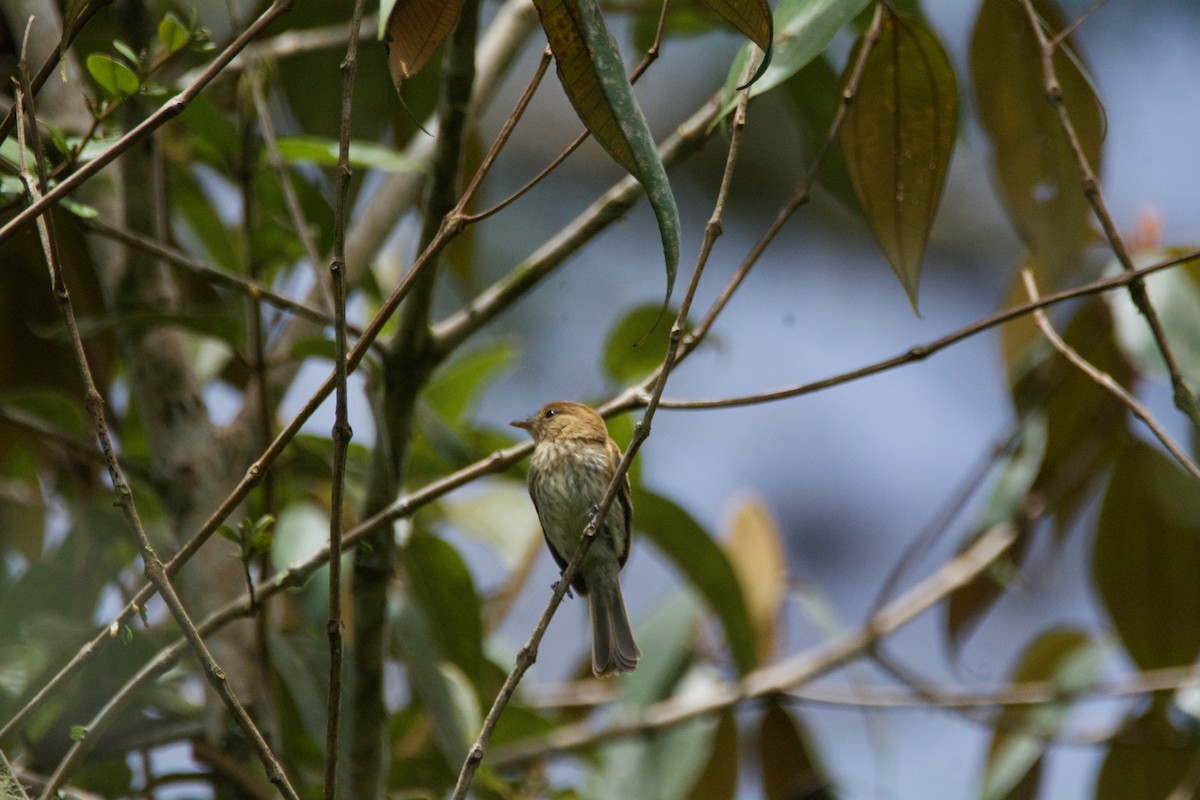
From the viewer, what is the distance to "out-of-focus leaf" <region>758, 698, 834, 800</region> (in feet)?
12.2

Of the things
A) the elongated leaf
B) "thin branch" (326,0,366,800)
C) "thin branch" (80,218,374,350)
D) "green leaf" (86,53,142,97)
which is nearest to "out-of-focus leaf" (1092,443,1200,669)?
"thin branch" (80,218,374,350)

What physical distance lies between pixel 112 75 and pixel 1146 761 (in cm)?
301

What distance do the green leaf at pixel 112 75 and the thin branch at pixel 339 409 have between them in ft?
1.94

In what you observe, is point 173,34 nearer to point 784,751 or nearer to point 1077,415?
point 1077,415

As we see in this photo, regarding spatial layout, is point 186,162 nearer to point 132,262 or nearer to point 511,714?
point 132,262

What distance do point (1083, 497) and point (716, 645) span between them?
1.37 meters

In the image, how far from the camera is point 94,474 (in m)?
3.18

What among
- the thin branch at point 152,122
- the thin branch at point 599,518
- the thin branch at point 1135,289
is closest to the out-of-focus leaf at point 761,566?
the thin branch at point 1135,289

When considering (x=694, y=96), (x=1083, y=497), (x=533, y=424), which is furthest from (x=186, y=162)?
(x=694, y=96)

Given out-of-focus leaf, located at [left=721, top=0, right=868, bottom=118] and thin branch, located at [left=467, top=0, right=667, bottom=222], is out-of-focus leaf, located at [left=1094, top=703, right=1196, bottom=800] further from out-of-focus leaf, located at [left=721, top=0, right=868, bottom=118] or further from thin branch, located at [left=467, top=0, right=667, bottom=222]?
thin branch, located at [left=467, top=0, right=667, bottom=222]

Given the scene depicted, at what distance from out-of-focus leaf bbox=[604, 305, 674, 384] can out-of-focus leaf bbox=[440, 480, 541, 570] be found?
73 centimetres

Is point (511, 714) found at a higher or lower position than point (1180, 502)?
lower

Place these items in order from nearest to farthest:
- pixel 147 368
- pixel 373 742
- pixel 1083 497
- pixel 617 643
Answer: pixel 373 742 → pixel 147 368 → pixel 617 643 → pixel 1083 497

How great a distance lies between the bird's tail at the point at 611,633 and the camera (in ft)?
10.3
